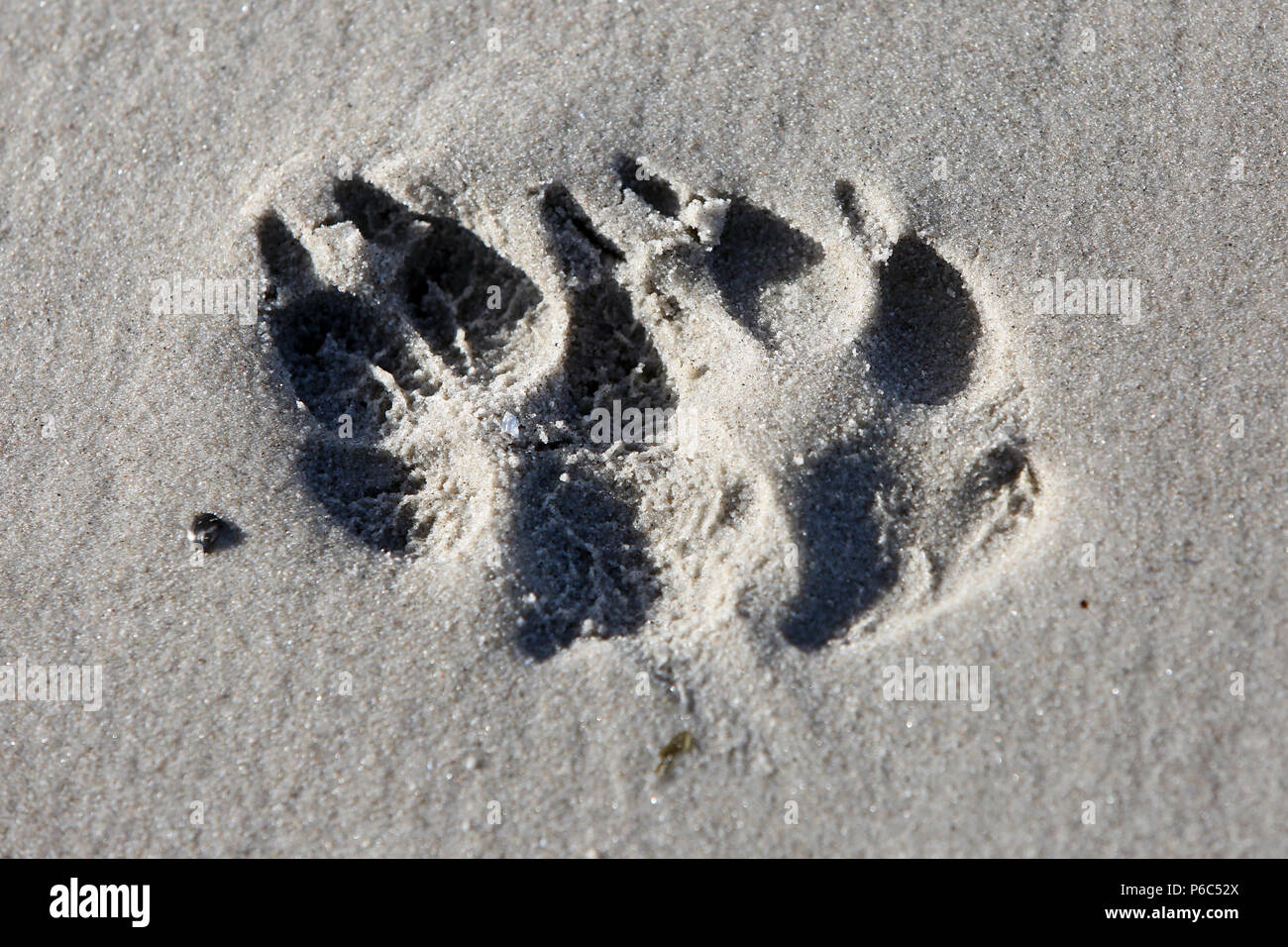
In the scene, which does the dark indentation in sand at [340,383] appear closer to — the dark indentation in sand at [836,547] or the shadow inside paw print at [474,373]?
the shadow inside paw print at [474,373]

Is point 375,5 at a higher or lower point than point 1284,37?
higher

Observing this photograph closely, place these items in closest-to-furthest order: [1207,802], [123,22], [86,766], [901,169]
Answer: [1207,802] → [86,766] → [901,169] → [123,22]

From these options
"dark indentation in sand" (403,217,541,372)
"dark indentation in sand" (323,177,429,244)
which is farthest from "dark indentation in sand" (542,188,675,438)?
"dark indentation in sand" (323,177,429,244)

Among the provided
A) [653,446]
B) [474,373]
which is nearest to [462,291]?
[474,373]

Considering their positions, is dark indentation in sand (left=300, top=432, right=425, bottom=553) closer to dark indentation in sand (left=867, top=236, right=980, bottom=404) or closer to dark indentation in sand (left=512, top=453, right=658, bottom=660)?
dark indentation in sand (left=512, top=453, right=658, bottom=660)

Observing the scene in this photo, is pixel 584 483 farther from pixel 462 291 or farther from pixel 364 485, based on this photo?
pixel 462 291

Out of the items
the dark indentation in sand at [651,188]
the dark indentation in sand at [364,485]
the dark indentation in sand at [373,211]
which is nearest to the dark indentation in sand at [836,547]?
the dark indentation in sand at [651,188]

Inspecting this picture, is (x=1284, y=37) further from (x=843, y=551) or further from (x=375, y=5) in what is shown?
(x=375, y=5)

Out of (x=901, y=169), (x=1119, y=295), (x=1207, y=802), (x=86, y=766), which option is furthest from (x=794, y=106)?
(x=86, y=766)
